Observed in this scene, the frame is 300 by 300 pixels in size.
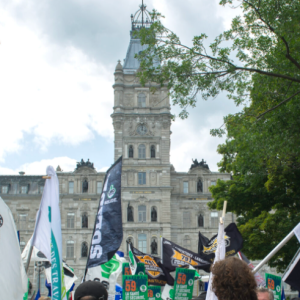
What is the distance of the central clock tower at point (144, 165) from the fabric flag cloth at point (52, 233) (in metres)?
35.7

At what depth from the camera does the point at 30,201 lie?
154ft

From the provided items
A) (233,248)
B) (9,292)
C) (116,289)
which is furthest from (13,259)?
(116,289)

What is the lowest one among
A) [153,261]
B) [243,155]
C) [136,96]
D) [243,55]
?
[153,261]

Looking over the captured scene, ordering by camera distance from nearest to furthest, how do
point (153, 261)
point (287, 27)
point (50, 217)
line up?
point (50, 217) < point (287, 27) < point (153, 261)

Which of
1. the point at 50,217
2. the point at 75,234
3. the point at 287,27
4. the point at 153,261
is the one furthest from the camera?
the point at 75,234

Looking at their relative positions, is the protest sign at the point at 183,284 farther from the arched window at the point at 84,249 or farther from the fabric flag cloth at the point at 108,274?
the arched window at the point at 84,249

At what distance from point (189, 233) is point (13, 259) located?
1612 inches

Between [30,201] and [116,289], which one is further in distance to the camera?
[30,201]

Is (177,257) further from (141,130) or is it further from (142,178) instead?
(141,130)

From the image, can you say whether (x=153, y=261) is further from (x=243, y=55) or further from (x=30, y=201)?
(x=30, y=201)

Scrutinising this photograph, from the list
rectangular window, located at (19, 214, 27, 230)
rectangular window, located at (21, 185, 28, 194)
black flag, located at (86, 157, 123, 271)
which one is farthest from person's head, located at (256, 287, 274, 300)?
rectangular window, located at (21, 185, 28, 194)

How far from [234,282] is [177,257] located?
11.3 m

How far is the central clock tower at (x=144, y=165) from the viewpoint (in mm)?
43812

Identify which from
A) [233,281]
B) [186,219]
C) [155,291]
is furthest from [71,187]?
[233,281]
